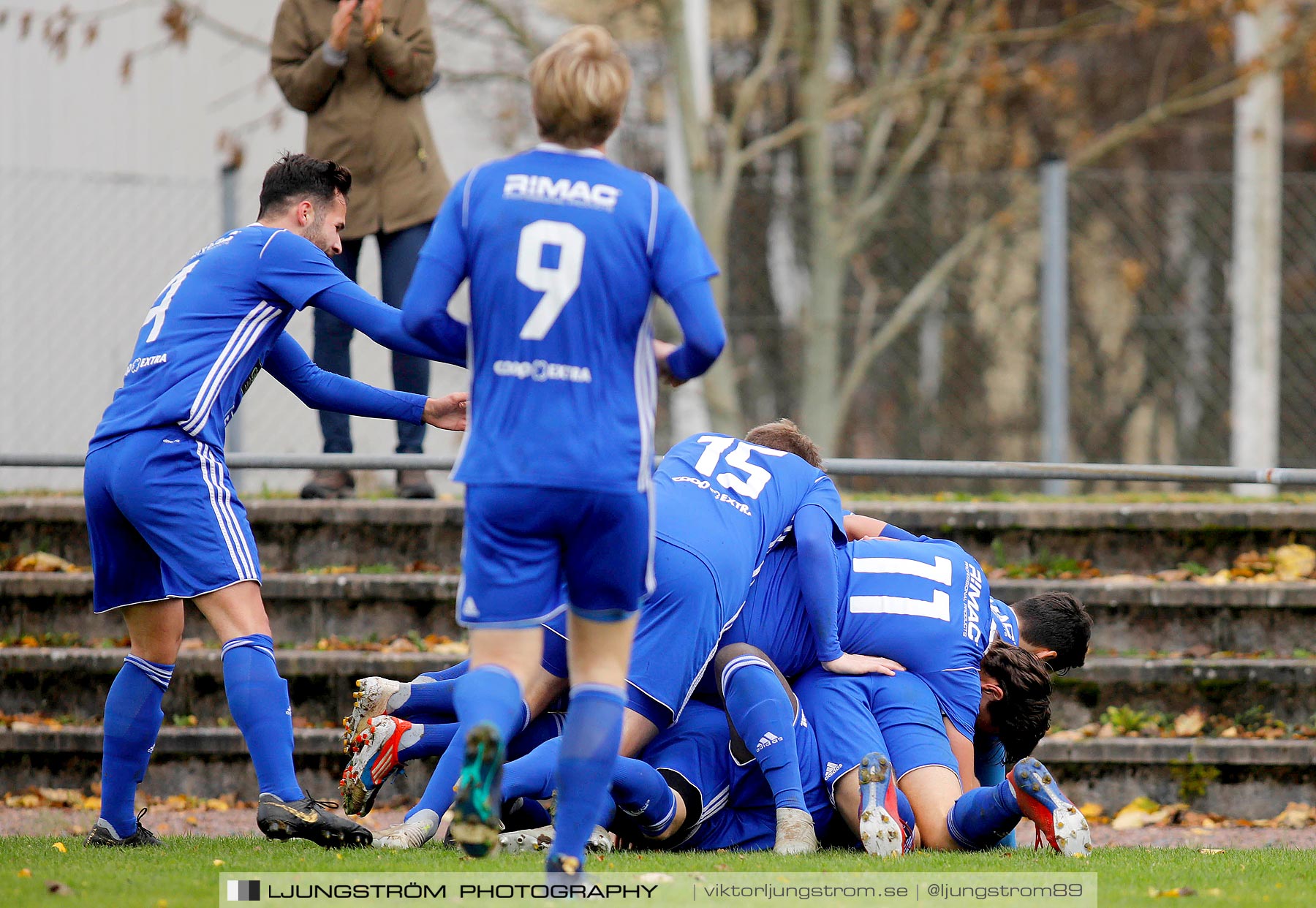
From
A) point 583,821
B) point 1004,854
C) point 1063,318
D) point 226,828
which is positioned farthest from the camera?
point 1063,318

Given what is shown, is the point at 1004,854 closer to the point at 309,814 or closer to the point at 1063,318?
the point at 309,814

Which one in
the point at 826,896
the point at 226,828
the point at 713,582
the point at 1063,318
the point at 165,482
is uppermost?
the point at 1063,318

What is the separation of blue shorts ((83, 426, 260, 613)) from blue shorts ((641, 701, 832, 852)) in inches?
57.6

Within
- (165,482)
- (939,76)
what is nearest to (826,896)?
(165,482)

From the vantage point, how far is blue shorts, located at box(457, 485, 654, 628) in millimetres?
3332

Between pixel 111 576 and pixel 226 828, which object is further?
pixel 226 828

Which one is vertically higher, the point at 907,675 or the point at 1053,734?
the point at 907,675

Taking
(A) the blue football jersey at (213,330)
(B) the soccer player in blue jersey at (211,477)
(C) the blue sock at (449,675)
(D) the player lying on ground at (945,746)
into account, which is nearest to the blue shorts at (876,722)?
(D) the player lying on ground at (945,746)

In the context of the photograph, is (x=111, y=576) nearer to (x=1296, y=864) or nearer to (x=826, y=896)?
(x=826, y=896)

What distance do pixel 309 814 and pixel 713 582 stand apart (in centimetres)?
142

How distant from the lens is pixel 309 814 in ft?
13.7

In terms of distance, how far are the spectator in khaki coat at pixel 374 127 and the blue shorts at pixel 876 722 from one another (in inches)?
110

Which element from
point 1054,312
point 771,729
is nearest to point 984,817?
point 771,729

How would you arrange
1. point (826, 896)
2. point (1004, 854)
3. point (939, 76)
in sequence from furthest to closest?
1. point (939, 76)
2. point (1004, 854)
3. point (826, 896)
